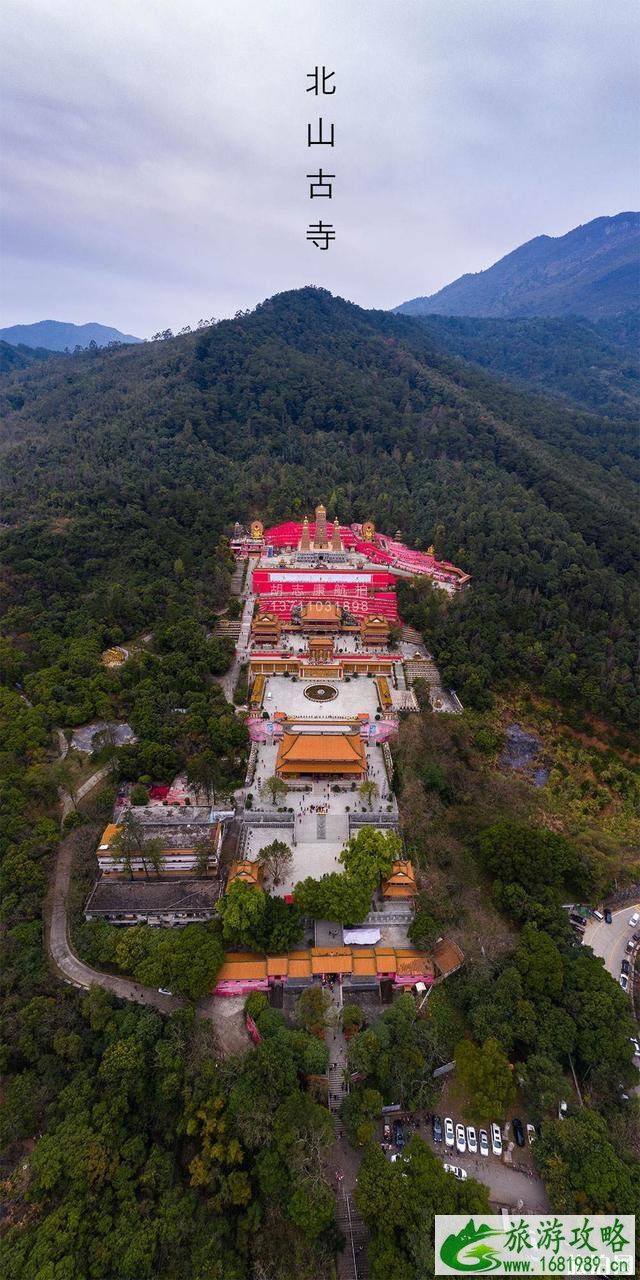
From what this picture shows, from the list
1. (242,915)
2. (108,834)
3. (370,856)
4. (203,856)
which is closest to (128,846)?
(108,834)

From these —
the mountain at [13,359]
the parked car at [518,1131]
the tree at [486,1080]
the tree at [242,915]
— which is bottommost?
the parked car at [518,1131]

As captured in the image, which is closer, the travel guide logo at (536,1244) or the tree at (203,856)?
the travel guide logo at (536,1244)

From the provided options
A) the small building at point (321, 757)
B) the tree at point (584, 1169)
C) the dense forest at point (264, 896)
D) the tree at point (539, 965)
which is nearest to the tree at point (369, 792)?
the small building at point (321, 757)

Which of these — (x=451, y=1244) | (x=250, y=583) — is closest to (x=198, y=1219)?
(x=451, y=1244)

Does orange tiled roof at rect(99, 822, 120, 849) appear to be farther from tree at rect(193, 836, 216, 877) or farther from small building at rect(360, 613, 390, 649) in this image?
small building at rect(360, 613, 390, 649)

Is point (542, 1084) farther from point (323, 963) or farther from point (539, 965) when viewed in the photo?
point (323, 963)

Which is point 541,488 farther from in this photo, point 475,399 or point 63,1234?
point 63,1234

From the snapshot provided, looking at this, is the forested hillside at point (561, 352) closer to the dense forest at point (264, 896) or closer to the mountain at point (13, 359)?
the dense forest at point (264, 896)
